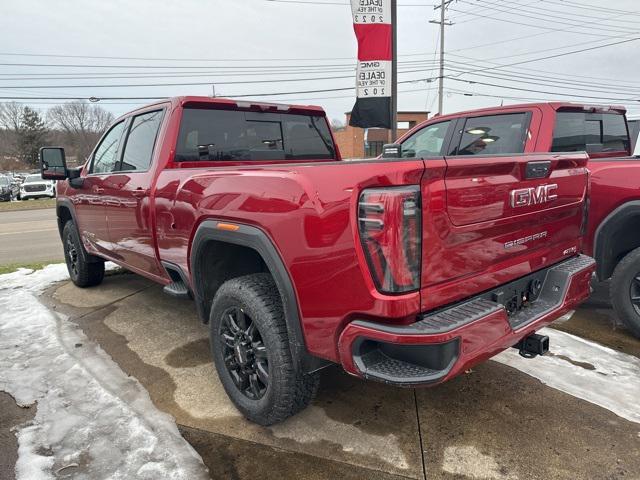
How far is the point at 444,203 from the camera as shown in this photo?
1.88m

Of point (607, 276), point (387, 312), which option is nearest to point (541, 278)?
point (387, 312)

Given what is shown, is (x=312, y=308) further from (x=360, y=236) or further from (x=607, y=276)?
(x=607, y=276)

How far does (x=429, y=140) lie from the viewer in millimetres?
5051

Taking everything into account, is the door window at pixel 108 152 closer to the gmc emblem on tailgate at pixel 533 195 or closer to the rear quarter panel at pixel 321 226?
the rear quarter panel at pixel 321 226

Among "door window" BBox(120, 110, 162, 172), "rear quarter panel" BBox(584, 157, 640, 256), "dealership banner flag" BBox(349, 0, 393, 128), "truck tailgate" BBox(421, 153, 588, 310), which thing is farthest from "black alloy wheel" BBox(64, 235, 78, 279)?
"rear quarter panel" BBox(584, 157, 640, 256)

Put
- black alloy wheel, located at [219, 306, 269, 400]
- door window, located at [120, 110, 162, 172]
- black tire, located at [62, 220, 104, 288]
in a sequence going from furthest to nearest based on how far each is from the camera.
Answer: black tire, located at [62, 220, 104, 288], door window, located at [120, 110, 162, 172], black alloy wheel, located at [219, 306, 269, 400]

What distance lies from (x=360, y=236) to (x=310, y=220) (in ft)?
0.87

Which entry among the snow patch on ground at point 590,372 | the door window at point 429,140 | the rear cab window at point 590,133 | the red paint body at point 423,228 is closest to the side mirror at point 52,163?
the red paint body at point 423,228

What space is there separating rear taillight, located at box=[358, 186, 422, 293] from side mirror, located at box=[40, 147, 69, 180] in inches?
168

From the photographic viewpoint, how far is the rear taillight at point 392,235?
Answer: 5.79 feet

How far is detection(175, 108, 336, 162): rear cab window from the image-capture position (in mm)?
3566

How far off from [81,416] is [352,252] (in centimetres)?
210

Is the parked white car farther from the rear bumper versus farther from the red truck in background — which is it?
the rear bumper

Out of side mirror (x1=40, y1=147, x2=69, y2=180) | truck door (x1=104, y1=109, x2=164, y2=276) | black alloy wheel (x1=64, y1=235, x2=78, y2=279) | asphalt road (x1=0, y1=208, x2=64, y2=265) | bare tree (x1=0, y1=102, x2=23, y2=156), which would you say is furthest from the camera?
bare tree (x1=0, y1=102, x2=23, y2=156)
